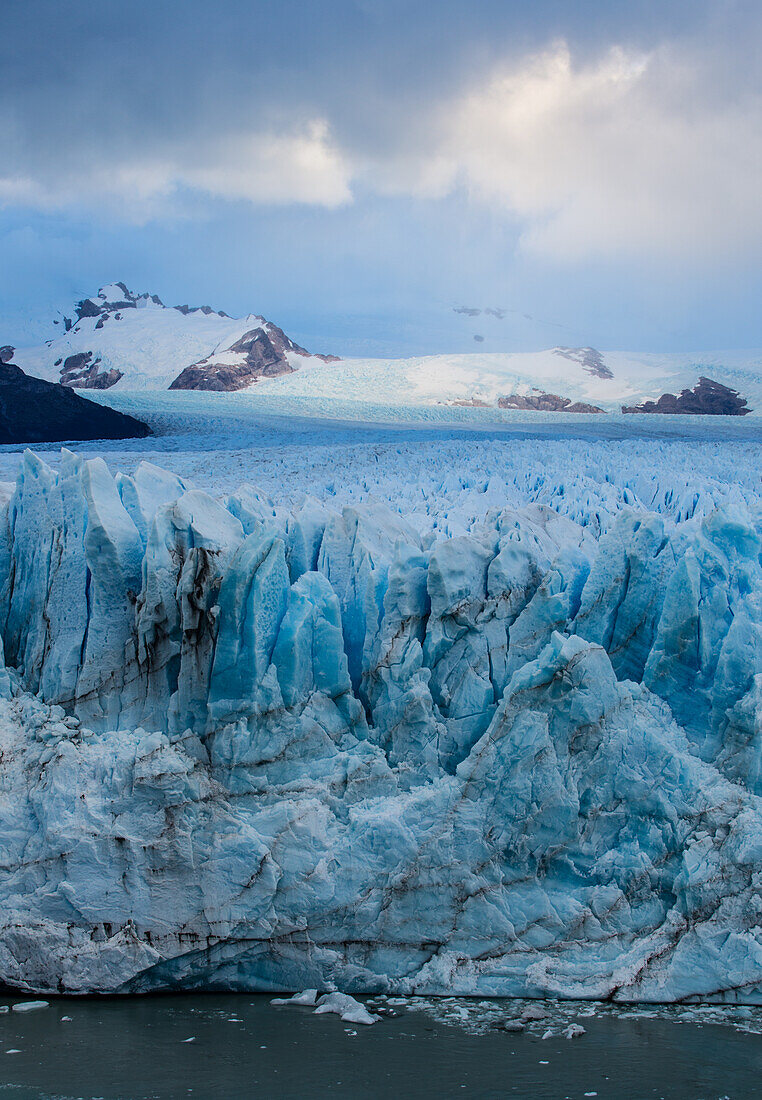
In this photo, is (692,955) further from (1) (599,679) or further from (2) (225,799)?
(2) (225,799)

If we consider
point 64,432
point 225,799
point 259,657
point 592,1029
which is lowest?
point 592,1029

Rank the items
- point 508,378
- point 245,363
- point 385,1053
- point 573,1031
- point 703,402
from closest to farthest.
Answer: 1. point 385,1053
2. point 573,1031
3. point 703,402
4. point 508,378
5. point 245,363

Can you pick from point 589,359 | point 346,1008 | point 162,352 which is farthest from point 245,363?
point 346,1008

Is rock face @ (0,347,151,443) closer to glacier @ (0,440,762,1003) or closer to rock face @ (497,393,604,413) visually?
glacier @ (0,440,762,1003)

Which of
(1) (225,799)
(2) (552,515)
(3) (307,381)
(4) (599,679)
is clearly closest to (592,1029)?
(4) (599,679)

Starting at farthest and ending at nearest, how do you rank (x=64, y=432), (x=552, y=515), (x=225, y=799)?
(x=64, y=432), (x=552, y=515), (x=225, y=799)

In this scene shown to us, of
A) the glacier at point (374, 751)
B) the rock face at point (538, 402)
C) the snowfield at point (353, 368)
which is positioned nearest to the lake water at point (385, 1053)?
the glacier at point (374, 751)

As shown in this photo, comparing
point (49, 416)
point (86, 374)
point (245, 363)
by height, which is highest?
point (245, 363)

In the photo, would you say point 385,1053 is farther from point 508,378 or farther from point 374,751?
point 508,378
